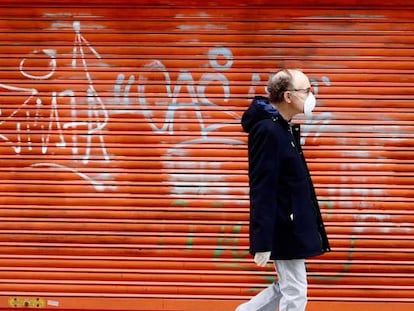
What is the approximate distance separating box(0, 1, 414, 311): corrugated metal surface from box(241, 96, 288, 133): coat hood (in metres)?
1.16

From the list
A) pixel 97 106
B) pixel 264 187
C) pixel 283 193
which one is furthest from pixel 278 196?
pixel 97 106

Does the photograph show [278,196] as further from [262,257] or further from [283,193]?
[262,257]

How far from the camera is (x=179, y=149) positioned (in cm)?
554

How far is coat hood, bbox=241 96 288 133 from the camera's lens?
4250 mm

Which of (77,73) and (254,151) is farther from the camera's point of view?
(77,73)

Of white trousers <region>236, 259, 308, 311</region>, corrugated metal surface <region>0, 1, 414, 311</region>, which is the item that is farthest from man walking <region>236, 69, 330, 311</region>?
corrugated metal surface <region>0, 1, 414, 311</region>

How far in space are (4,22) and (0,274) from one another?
2085mm

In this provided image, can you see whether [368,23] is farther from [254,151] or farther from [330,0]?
[254,151]

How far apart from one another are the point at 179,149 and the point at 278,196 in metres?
1.55

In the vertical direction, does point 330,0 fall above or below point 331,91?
above

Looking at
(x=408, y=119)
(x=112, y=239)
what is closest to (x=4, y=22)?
(x=112, y=239)

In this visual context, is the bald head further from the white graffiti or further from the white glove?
the white graffiti

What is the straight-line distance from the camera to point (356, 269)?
216 inches

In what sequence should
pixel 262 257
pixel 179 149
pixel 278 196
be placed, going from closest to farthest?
1. pixel 262 257
2. pixel 278 196
3. pixel 179 149
